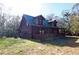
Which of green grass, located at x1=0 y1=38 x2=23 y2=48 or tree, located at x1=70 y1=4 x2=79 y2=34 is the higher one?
tree, located at x1=70 y1=4 x2=79 y2=34

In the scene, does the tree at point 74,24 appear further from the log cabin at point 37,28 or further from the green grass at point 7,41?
the green grass at point 7,41

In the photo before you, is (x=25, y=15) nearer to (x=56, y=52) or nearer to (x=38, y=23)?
(x=38, y=23)

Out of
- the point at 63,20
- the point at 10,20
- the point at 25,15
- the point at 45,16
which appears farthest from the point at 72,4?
the point at 10,20

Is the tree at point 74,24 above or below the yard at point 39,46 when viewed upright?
above

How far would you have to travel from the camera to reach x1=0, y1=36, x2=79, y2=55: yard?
179cm

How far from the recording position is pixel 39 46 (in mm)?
1828

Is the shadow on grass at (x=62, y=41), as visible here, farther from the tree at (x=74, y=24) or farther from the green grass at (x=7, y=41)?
the green grass at (x=7, y=41)

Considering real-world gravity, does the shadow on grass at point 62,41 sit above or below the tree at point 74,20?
below

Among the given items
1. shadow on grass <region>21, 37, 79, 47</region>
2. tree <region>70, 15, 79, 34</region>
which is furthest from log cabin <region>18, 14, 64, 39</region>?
tree <region>70, 15, 79, 34</region>

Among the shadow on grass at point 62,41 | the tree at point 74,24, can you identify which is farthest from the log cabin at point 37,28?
the tree at point 74,24

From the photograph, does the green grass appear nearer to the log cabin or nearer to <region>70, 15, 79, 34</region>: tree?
the log cabin

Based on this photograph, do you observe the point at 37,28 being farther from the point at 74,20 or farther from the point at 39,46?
the point at 74,20

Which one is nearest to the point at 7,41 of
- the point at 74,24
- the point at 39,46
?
the point at 39,46

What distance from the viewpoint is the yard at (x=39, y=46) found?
1790 millimetres
